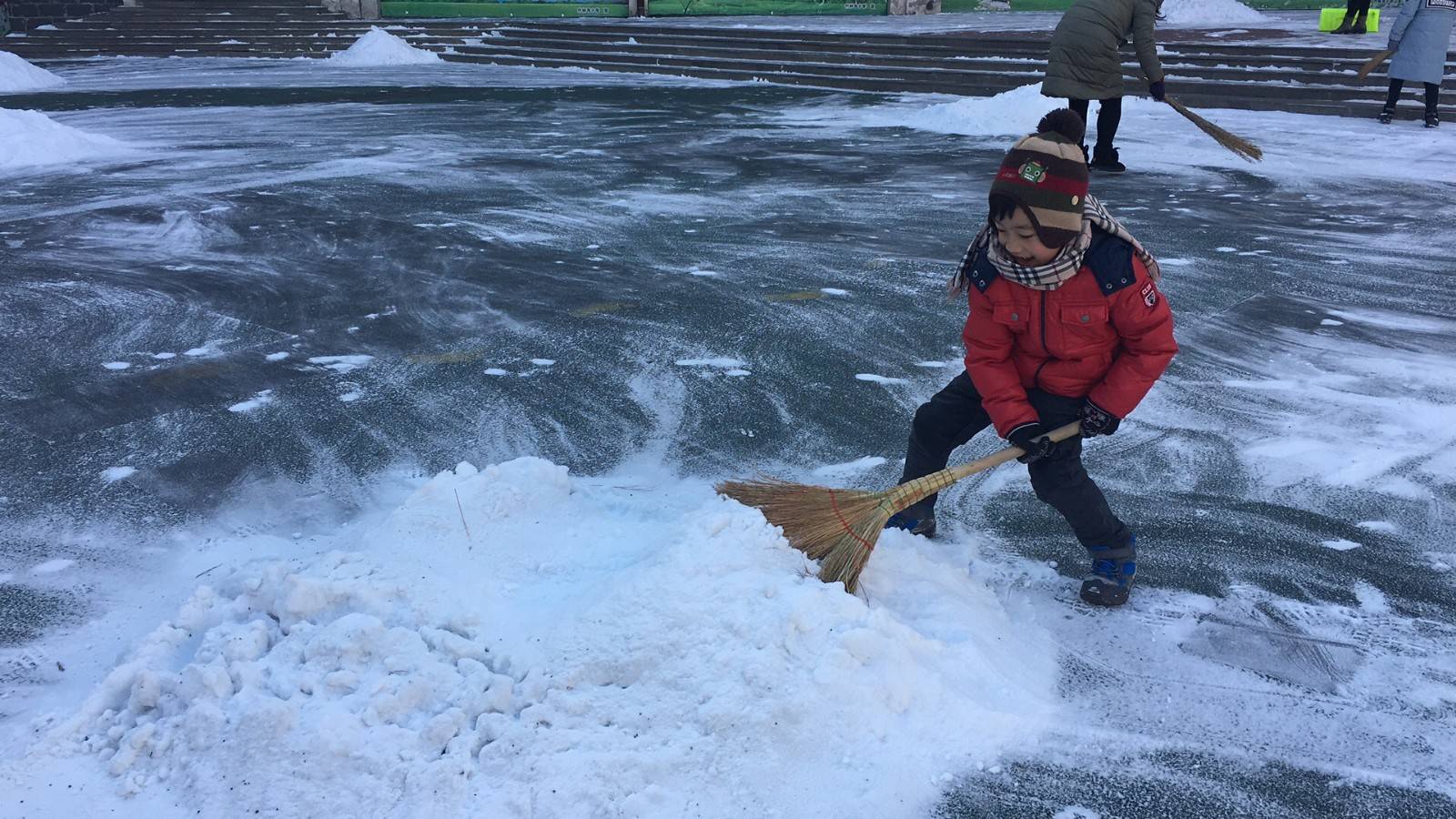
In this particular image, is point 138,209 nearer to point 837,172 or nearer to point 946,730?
point 837,172

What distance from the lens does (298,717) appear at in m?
2.05

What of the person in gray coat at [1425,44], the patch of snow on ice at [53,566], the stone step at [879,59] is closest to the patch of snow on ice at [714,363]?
the patch of snow on ice at [53,566]

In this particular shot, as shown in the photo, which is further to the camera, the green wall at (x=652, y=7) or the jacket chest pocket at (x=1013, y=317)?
the green wall at (x=652, y=7)

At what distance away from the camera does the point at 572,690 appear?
2232mm

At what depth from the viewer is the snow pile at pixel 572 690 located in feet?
6.60

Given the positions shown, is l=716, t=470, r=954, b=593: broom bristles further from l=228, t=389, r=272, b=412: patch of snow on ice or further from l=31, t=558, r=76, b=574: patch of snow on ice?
l=228, t=389, r=272, b=412: patch of snow on ice

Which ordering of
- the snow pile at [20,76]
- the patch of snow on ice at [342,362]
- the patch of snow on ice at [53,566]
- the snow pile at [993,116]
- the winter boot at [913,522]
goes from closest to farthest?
the patch of snow on ice at [53,566] → the winter boot at [913,522] → the patch of snow on ice at [342,362] → the snow pile at [993,116] → the snow pile at [20,76]

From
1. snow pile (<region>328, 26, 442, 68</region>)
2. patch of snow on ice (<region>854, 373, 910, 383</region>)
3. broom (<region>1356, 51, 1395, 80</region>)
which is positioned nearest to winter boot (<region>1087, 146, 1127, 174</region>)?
broom (<region>1356, 51, 1395, 80</region>)

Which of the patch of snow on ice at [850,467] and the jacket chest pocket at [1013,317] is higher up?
the jacket chest pocket at [1013,317]

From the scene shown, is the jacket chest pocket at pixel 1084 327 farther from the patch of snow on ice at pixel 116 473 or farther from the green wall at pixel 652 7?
the green wall at pixel 652 7

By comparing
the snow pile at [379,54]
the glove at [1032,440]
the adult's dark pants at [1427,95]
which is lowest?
the glove at [1032,440]

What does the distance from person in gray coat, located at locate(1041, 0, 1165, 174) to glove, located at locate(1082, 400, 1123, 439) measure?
20.1 feet

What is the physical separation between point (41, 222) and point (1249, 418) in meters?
7.24

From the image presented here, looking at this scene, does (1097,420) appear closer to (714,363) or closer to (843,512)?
(843,512)
